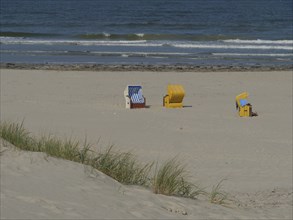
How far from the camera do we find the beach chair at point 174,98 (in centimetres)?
1620

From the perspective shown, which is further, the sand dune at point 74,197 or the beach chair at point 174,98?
the beach chair at point 174,98

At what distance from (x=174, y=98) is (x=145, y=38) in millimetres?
25201

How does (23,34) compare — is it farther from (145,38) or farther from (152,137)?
(152,137)

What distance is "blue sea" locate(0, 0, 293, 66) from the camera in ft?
97.2

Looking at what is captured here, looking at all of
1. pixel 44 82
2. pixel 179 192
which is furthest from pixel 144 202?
pixel 44 82

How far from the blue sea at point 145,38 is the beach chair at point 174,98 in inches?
429

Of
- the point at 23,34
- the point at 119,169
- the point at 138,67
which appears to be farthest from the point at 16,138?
the point at 23,34

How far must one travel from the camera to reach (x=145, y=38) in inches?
1624

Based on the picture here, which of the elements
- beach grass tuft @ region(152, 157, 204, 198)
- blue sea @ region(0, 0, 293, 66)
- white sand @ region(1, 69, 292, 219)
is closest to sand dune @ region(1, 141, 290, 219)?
white sand @ region(1, 69, 292, 219)

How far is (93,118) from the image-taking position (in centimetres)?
1480

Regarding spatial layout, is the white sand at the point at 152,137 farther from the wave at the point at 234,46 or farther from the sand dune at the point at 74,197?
the wave at the point at 234,46

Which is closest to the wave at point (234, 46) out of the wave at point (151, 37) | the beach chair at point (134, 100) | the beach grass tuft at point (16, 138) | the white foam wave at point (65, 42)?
the white foam wave at point (65, 42)

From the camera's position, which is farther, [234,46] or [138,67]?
[234,46]

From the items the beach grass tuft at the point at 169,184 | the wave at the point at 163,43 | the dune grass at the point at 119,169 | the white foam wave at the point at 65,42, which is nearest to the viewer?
the beach grass tuft at the point at 169,184
